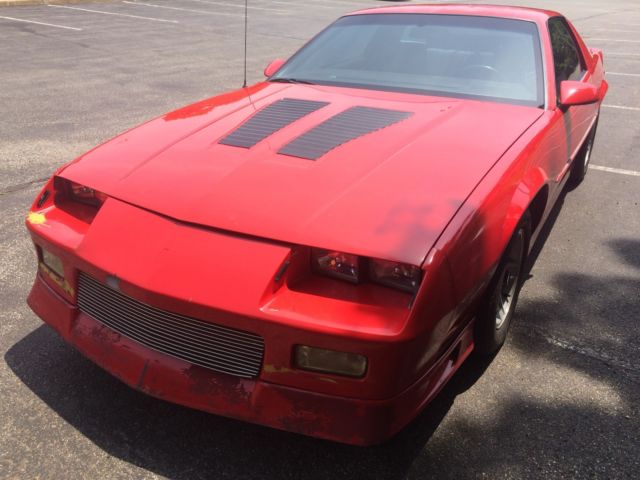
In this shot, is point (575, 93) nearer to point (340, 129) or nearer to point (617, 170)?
point (340, 129)

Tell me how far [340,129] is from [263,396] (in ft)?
4.20

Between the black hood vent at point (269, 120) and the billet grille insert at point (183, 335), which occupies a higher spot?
the black hood vent at point (269, 120)

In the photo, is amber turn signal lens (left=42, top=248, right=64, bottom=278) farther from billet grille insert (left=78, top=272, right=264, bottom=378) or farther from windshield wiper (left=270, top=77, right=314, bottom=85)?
windshield wiper (left=270, top=77, right=314, bottom=85)

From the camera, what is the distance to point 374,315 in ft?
6.17

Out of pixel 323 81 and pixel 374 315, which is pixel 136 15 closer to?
pixel 323 81

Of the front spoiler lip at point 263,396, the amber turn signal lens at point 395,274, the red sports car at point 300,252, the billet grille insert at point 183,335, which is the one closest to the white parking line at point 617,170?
the red sports car at point 300,252

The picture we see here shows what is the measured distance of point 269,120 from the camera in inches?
113

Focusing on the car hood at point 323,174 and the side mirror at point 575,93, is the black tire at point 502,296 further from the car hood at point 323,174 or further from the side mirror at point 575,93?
the side mirror at point 575,93

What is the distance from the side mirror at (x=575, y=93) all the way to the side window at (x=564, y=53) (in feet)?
0.26

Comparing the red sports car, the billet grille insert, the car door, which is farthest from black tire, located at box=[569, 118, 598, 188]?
the billet grille insert

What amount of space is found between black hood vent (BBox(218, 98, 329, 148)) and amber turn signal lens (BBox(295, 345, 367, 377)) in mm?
1032

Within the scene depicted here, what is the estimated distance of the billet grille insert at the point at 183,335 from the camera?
1961 mm

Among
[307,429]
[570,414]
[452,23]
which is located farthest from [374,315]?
[452,23]

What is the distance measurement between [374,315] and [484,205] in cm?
Result: 63
